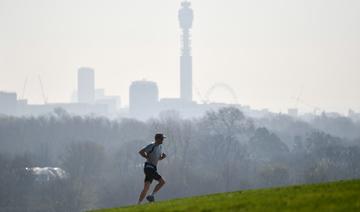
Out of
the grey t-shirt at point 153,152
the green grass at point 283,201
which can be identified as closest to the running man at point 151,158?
the grey t-shirt at point 153,152

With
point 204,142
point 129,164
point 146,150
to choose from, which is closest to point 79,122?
point 204,142

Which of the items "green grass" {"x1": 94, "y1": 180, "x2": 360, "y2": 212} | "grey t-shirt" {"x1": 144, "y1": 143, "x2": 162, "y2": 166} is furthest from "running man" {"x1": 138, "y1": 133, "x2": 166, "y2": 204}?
"green grass" {"x1": 94, "y1": 180, "x2": 360, "y2": 212}

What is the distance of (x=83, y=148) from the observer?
366 feet

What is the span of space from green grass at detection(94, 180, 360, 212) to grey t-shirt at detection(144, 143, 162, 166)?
236 centimetres

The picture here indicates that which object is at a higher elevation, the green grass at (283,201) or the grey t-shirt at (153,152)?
the grey t-shirt at (153,152)

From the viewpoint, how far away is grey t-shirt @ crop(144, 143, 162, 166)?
2530 cm

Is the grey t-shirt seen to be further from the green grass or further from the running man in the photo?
the green grass

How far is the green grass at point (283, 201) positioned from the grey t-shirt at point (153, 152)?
2.36m

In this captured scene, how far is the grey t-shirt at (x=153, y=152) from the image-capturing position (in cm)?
2530

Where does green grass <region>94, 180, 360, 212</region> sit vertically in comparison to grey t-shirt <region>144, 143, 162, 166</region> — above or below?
below

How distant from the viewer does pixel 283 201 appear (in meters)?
20.0

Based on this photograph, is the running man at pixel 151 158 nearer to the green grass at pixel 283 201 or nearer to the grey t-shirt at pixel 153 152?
the grey t-shirt at pixel 153 152

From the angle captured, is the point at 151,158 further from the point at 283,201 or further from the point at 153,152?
the point at 283,201

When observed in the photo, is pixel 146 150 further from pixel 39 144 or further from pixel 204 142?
pixel 39 144
